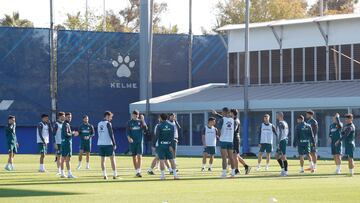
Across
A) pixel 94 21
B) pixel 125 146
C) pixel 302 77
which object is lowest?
pixel 125 146

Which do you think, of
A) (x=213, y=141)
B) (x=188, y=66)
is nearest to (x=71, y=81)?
(x=188, y=66)

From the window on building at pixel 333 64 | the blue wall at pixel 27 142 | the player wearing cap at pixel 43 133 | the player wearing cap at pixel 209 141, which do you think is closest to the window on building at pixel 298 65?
the window on building at pixel 333 64

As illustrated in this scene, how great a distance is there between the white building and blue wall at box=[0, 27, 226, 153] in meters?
3.99

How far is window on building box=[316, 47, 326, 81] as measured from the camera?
63688 mm

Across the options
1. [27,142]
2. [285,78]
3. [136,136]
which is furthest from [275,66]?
[136,136]

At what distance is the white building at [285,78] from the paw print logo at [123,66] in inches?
179

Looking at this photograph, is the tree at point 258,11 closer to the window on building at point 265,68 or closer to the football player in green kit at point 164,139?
the window on building at point 265,68

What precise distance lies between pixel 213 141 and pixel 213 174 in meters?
4.08

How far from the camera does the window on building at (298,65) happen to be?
65056 millimetres

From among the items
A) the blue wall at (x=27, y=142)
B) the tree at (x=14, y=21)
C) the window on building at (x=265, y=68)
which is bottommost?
the blue wall at (x=27, y=142)

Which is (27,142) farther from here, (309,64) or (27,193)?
(27,193)

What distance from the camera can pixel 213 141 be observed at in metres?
38.9

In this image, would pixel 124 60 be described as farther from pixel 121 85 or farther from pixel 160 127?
pixel 160 127

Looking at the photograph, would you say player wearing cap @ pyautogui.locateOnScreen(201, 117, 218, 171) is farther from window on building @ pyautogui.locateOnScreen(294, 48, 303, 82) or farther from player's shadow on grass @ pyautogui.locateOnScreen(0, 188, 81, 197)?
window on building @ pyautogui.locateOnScreen(294, 48, 303, 82)
